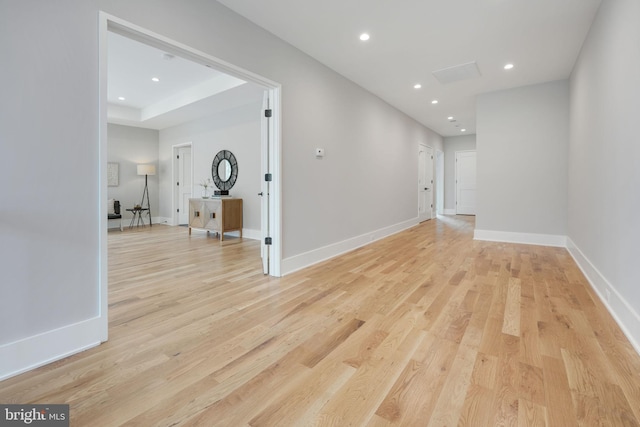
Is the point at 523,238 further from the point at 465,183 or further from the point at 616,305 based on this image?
the point at 465,183

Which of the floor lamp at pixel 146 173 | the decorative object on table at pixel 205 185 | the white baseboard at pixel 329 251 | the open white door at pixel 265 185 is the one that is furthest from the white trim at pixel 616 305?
the floor lamp at pixel 146 173

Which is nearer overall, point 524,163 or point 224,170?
point 524,163

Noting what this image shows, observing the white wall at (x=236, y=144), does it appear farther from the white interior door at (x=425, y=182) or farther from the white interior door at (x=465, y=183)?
the white interior door at (x=465, y=183)

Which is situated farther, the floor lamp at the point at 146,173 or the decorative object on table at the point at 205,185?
the floor lamp at the point at 146,173

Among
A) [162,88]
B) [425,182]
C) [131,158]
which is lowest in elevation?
[425,182]

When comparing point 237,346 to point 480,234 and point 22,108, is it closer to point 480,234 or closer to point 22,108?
point 22,108

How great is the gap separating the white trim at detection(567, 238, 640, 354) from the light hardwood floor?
0.06m

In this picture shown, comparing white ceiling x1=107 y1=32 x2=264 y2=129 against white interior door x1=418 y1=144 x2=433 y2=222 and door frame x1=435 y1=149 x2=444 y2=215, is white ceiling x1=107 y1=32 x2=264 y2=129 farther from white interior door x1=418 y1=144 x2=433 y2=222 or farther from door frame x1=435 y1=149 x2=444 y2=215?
door frame x1=435 y1=149 x2=444 y2=215

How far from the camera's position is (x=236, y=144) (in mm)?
6043

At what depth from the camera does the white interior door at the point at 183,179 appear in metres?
7.44

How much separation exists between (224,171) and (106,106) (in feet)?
15.0

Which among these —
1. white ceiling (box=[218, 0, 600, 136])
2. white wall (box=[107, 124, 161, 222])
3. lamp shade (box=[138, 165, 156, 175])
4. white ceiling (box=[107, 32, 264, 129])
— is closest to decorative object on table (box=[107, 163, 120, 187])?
white wall (box=[107, 124, 161, 222])

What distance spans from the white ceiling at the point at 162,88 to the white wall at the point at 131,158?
0.40 metres

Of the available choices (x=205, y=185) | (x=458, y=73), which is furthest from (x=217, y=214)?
(x=458, y=73)
